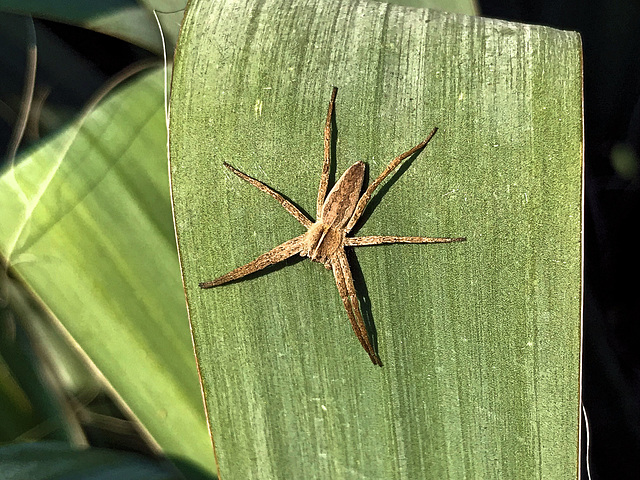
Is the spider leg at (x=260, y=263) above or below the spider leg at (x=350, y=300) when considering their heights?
above

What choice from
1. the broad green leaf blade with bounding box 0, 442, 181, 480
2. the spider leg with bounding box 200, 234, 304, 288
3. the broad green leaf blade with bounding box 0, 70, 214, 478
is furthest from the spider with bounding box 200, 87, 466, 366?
the broad green leaf blade with bounding box 0, 442, 181, 480

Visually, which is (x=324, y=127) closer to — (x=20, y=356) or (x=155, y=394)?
(x=155, y=394)

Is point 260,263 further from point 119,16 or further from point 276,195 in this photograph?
point 119,16

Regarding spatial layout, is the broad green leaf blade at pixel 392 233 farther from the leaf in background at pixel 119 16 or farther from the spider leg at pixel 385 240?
the leaf in background at pixel 119 16

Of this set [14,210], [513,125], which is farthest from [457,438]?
[14,210]

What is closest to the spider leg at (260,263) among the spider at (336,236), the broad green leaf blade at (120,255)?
the spider at (336,236)

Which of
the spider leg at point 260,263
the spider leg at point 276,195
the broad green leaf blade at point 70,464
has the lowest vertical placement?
the broad green leaf blade at point 70,464

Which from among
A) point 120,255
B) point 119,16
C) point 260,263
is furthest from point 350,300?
point 119,16
